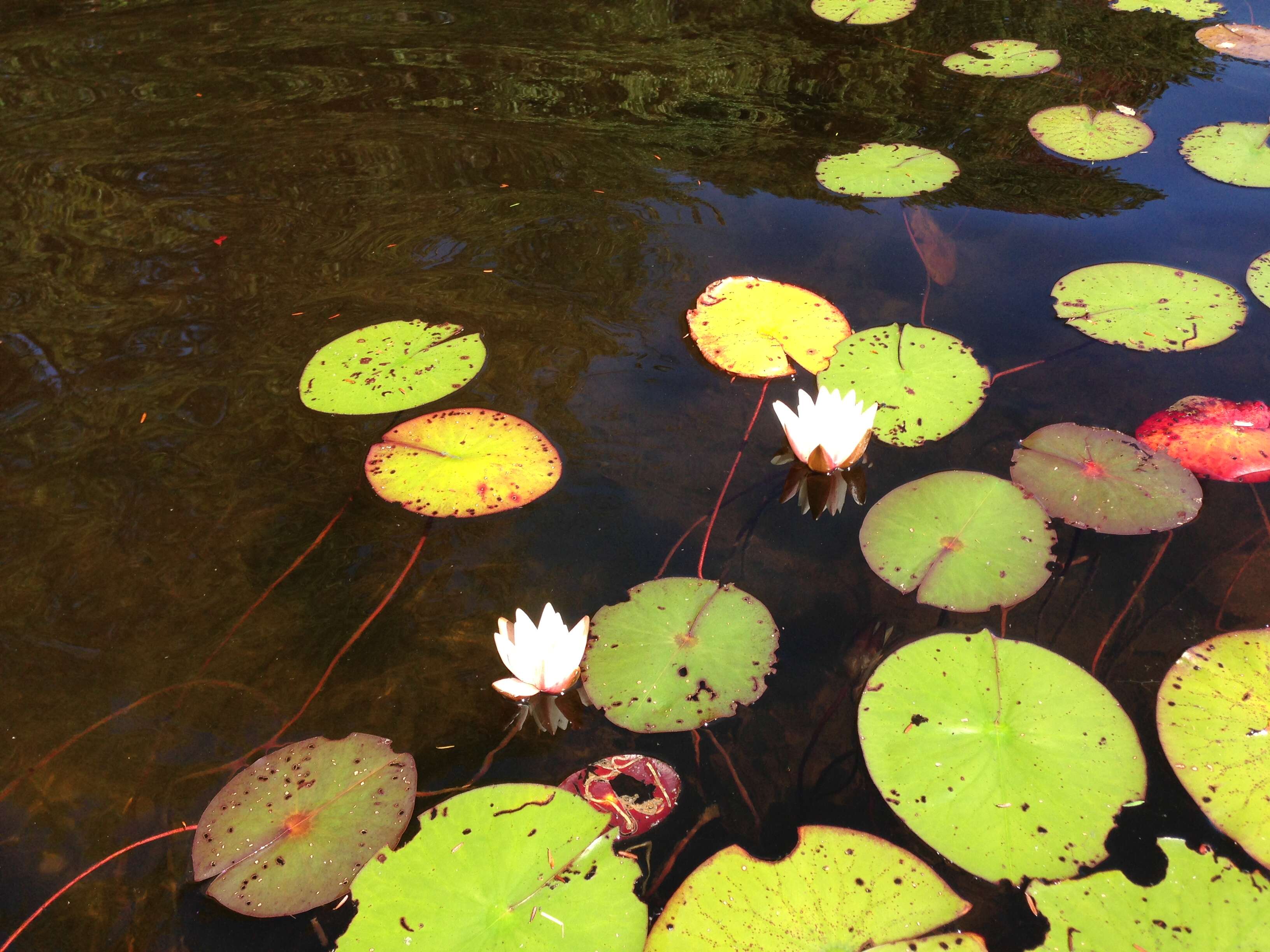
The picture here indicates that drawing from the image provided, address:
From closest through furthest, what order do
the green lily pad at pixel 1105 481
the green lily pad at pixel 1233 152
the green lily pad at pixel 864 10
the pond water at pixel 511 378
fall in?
the pond water at pixel 511 378
the green lily pad at pixel 1105 481
the green lily pad at pixel 1233 152
the green lily pad at pixel 864 10

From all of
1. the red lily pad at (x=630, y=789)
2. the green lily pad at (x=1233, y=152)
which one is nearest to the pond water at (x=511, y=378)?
the red lily pad at (x=630, y=789)

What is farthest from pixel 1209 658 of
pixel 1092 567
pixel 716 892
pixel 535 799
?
pixel 535 799

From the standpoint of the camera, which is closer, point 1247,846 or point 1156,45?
point 1247,846

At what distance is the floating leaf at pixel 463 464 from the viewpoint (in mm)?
2145

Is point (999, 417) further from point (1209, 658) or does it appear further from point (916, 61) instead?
point (916, 61)

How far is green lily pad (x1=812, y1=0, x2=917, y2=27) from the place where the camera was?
4641mm

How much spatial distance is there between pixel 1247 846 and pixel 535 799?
133 centimetres

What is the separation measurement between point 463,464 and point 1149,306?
2.31 m

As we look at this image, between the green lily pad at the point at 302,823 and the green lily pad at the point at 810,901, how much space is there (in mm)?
595

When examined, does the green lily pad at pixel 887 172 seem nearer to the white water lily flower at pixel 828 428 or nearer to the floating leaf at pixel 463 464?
the white water lily flower at pixel 828 428

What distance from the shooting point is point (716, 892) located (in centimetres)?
138

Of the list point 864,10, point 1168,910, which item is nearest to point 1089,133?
point 864,10

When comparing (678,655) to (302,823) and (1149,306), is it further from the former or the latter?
(1149,306)

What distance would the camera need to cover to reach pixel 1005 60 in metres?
4.16
